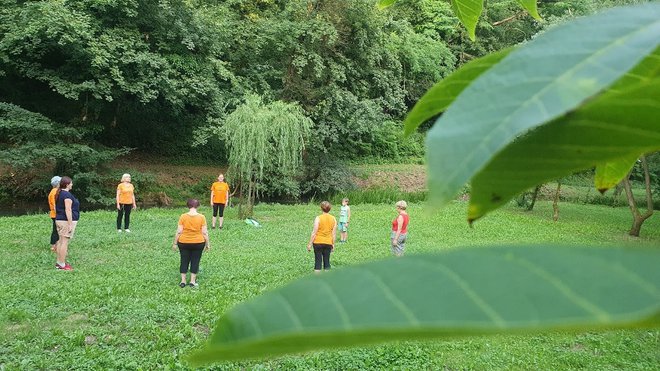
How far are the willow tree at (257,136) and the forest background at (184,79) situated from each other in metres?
0.87

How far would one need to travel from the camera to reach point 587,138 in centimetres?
22

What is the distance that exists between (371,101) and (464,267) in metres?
14.1

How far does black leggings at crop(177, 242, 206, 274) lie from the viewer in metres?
5.35

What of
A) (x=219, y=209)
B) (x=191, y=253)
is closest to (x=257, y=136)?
(x=219, y=209)

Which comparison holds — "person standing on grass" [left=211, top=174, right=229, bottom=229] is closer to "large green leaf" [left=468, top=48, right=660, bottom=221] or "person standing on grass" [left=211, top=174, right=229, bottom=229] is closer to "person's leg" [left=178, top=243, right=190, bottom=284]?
"person's leg" [left=178, top=243, right=190, bottom=284]

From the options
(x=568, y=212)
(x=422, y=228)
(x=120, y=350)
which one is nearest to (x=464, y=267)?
(x=120, y=350)

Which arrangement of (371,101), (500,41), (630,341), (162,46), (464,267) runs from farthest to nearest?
1. (500,41)
2. (371,101)
3. (162,46)
4. (630,341)
5. (464,267)

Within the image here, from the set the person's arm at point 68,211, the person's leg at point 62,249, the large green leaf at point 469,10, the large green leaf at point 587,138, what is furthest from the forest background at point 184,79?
the large green leaf at point 587,138

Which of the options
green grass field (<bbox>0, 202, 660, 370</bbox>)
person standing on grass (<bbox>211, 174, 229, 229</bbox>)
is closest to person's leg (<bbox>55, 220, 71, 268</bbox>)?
green grass field (<bbox>0, 202, 660, 370</bbox>)

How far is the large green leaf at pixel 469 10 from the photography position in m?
0.58

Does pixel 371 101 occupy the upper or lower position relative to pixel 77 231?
upper

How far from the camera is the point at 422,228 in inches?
393

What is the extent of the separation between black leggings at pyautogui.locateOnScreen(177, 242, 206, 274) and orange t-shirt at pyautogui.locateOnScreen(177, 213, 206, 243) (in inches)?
1.9

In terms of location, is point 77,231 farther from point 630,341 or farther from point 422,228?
point 630,341
